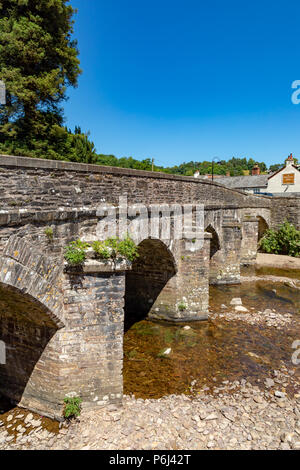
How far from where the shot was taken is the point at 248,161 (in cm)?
12694

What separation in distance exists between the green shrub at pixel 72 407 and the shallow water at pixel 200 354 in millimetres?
1423

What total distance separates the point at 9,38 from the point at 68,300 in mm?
12504

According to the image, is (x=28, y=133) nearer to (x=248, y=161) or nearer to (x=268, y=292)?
(x=268, y=292)

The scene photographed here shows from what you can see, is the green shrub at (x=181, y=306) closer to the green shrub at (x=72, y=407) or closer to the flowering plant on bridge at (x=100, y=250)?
the flowering plant on bridge at (x=100, y=250)

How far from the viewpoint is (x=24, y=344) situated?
573 centimetres

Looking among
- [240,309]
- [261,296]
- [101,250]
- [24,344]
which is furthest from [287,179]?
[24,344]

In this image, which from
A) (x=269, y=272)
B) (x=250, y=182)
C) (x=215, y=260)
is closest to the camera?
(x=215, y=260)

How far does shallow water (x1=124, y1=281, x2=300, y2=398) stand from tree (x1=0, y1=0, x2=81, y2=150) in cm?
1055

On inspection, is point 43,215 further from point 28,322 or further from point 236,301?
point 236,301

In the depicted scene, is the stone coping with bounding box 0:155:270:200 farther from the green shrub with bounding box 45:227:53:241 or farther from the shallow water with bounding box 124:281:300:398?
the shallow water with bounding box 124:281:300:398

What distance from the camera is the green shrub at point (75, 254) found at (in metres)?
5.10

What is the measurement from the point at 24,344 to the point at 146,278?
18.2 ft

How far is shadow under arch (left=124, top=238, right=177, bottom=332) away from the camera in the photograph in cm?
997

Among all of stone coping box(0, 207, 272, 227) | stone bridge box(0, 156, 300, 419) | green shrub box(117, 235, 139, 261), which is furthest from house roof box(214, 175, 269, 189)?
stone coping box(0, 207, 272, 227)
